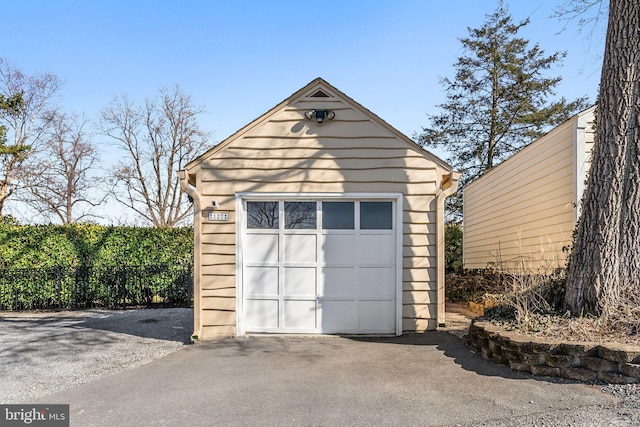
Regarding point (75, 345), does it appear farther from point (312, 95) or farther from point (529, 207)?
point (529, 207)

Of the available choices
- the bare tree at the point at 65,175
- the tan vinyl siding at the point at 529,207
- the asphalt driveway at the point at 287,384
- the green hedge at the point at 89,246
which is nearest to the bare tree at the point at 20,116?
the bare tree at the point at 65,175

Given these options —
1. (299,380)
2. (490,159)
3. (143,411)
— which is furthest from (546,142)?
(490,159)

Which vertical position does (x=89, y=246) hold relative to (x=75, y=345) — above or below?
above

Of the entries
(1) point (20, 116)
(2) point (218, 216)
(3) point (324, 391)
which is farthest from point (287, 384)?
(1) point (20, 116)

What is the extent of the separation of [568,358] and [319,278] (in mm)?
3377

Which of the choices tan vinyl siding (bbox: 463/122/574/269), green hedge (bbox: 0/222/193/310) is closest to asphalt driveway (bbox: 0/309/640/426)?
tan vinyl siding (bbox: 463/122/574/269)

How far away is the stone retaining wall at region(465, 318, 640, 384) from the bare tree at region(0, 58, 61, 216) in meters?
18.3

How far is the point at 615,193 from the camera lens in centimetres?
484

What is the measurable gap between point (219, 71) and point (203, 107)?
35.9 feet

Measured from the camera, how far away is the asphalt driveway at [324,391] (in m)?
3.38

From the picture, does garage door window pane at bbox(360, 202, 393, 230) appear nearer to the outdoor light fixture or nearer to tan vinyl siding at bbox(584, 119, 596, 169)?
the outdoor light fixture

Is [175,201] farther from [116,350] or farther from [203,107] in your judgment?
[116,350]

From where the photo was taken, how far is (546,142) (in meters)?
8.59

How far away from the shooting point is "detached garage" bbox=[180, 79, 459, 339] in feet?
20.6
